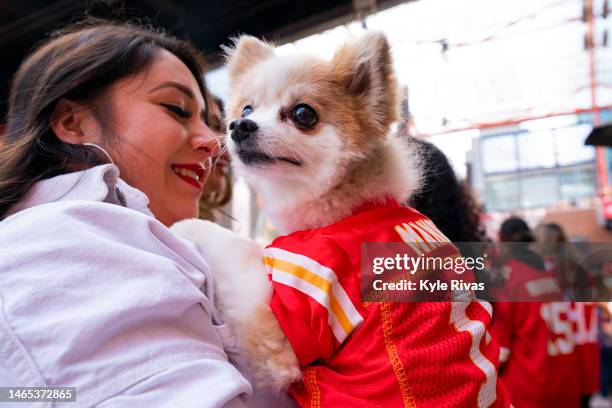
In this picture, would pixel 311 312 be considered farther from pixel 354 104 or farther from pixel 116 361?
pixel 354 104

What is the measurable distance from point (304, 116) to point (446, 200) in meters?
0.49

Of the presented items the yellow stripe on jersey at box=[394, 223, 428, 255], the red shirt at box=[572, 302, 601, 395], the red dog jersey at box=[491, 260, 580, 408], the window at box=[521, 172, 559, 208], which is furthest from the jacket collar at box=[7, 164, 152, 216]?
the red shirt at box=[572, 302, 601, 395]

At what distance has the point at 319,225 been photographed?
895 mm

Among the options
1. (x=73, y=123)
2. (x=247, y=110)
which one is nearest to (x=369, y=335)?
(x=247, y=110)

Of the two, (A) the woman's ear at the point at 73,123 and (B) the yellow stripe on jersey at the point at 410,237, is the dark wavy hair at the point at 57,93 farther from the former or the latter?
(B) the yellow stripe on jersey at the point at 410,237

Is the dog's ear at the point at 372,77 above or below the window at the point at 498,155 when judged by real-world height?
above

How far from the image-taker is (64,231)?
0.58 metres

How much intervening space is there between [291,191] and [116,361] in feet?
1.73

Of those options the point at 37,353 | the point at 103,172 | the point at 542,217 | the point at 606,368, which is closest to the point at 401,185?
the point at 542,217

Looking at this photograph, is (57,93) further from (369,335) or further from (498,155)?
(498,155)

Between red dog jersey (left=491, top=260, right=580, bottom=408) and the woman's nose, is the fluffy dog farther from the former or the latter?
red dog jersey (left=491, top=260, right=580, bottom=408)

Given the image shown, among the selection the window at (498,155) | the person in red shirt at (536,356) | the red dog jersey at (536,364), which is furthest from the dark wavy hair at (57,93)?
the red dog jersey at (536,364)

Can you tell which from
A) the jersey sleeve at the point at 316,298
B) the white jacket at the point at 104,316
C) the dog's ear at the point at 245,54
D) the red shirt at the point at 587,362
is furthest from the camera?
the red shirt at the point at 587,362

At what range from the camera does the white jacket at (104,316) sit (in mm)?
487
